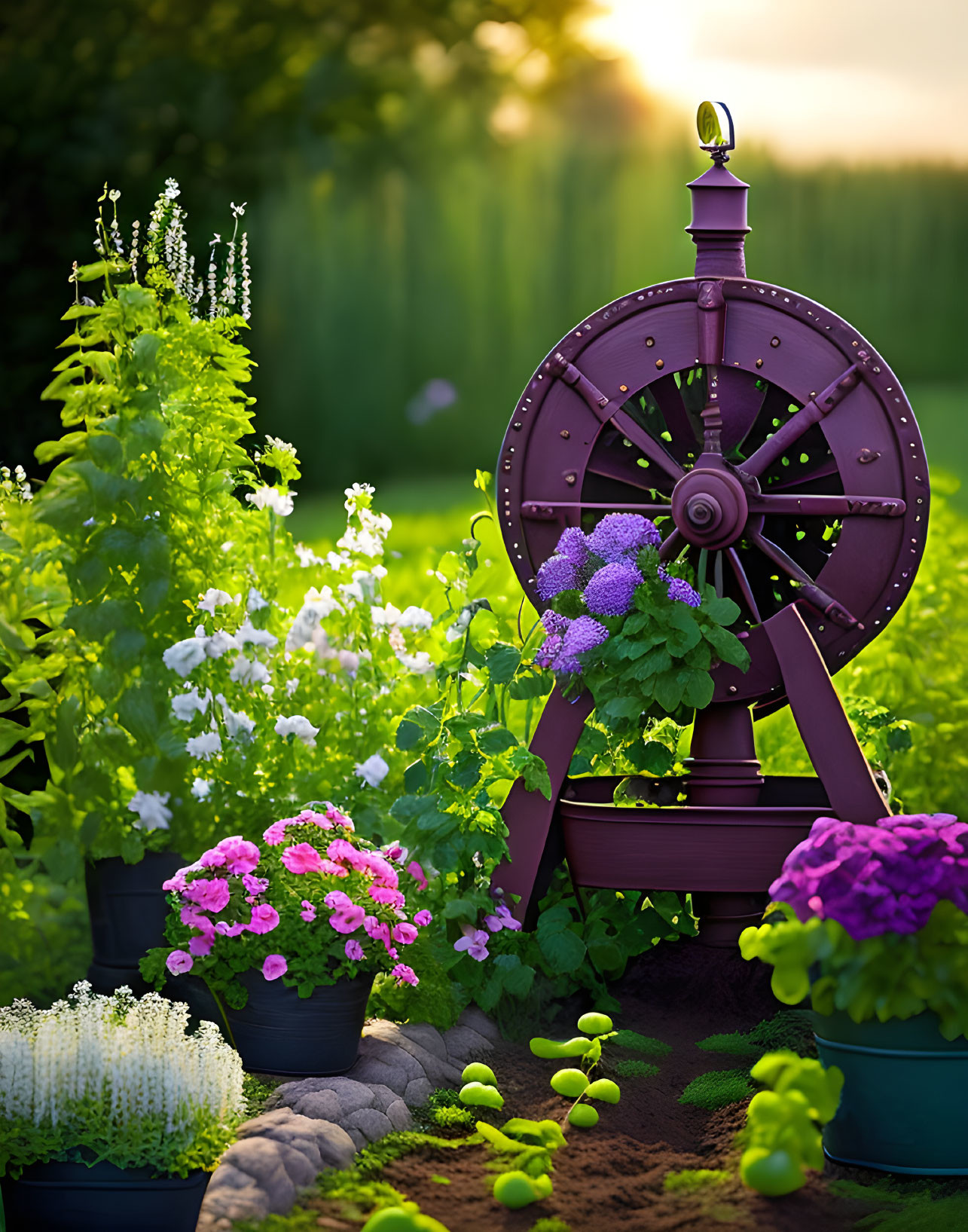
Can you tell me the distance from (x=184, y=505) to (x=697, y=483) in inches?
53.1

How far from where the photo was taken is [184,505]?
3.80 m

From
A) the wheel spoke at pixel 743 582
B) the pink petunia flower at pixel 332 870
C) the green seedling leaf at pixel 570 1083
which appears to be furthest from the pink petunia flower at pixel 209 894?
the wheel spoke at pixel 743 582

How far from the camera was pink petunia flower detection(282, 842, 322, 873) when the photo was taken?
10.4 ft

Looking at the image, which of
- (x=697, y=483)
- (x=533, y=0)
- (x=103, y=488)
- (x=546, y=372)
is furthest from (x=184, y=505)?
(x=533, y=0)

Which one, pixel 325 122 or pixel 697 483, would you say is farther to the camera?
pixel 325 122

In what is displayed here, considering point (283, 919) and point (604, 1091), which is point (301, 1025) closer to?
point (283, 919)

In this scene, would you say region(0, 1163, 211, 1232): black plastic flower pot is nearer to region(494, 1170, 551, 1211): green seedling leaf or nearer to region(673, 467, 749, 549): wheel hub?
region(494, 1170, 551, 1211): green seedling leaf

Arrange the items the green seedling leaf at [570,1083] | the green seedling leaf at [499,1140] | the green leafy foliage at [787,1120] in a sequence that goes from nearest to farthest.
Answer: the green leafy foliage at [787,1120] → the green seedling leaf at [499,1140] → the green seedling leaf at [570,1083]

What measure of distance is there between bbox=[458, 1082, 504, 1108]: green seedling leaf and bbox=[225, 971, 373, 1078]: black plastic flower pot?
0.29 meters

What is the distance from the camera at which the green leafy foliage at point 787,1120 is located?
251 centimetres

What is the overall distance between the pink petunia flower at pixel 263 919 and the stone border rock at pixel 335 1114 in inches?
13.0

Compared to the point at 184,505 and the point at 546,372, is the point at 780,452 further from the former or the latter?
the point at 184,505

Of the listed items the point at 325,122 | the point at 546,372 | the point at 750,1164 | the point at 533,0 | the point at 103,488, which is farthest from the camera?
the point at 533,0

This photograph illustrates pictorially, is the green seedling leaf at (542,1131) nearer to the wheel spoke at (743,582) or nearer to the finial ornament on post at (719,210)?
the wheel spoke at (743,582)
